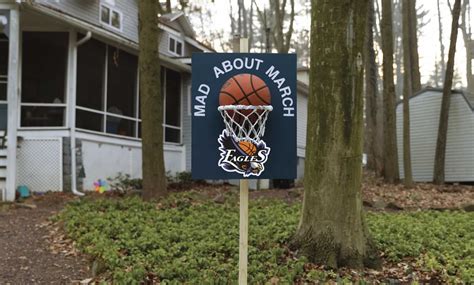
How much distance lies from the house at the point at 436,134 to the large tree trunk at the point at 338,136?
13712 mm

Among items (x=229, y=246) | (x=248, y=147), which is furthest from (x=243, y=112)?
(x=229, y=246)

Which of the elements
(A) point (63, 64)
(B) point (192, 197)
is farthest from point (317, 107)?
(A) point (63, 64)

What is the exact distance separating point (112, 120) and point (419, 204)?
7765mm

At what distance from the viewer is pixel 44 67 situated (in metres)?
11.8

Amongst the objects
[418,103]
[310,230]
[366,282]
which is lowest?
[366,282]

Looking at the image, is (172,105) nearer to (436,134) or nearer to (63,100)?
(63,100)

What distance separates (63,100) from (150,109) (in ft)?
11.9

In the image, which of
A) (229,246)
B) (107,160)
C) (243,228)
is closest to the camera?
(243,228)

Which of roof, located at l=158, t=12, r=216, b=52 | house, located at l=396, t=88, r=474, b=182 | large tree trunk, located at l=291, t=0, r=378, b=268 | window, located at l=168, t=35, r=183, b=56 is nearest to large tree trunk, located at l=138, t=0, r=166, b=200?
large tree trunk, located at l=291, t=0, r=378, b=268

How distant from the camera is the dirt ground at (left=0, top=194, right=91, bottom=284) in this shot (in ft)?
16.9

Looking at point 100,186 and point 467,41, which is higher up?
point 467,41

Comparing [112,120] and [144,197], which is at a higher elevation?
[112,120]

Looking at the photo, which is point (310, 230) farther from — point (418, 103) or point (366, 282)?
point (418, 103)

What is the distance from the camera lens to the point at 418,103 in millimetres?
18641
